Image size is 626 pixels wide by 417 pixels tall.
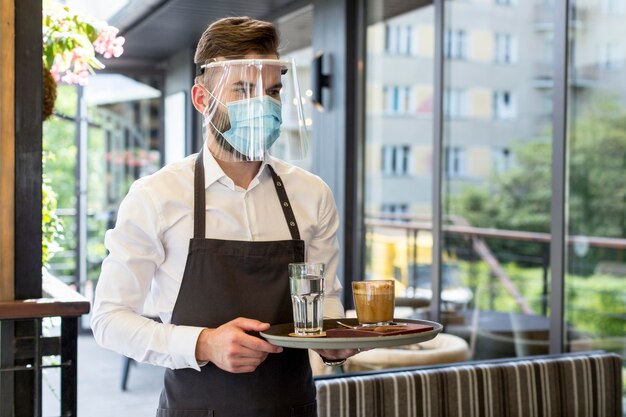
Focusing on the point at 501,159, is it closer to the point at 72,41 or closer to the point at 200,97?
the point at 72,41

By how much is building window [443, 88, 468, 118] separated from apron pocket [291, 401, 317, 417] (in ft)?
10.2

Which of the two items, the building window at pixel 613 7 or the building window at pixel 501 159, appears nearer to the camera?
the building window at pixel 613 7

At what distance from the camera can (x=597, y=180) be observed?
4.31m

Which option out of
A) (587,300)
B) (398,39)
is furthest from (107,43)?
(587,300)

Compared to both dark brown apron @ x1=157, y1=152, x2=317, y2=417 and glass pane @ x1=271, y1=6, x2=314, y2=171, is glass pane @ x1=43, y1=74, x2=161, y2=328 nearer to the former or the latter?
glass pane @ x1=271, y1=6, x2=314, y2=171

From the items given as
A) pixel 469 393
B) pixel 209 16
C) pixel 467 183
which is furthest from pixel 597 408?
pixel 209 16

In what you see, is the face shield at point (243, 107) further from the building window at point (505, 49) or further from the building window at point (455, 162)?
the building window at point (505, 49)

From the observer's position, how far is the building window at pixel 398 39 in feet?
16.6

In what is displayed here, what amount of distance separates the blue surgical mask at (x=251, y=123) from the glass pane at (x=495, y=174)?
122 inches

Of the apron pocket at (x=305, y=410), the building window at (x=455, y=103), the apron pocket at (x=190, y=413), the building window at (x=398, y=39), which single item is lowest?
the apron pocket at (x=305, y=410)

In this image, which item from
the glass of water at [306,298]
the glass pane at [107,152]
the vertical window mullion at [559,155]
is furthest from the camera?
the glass pane at [107,152]

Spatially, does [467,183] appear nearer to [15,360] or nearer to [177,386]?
[15,360]

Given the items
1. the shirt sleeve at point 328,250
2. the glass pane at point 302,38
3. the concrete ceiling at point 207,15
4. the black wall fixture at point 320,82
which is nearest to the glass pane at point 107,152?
the concrete ceiling at point 207,15

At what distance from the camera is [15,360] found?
2289 millimetres
